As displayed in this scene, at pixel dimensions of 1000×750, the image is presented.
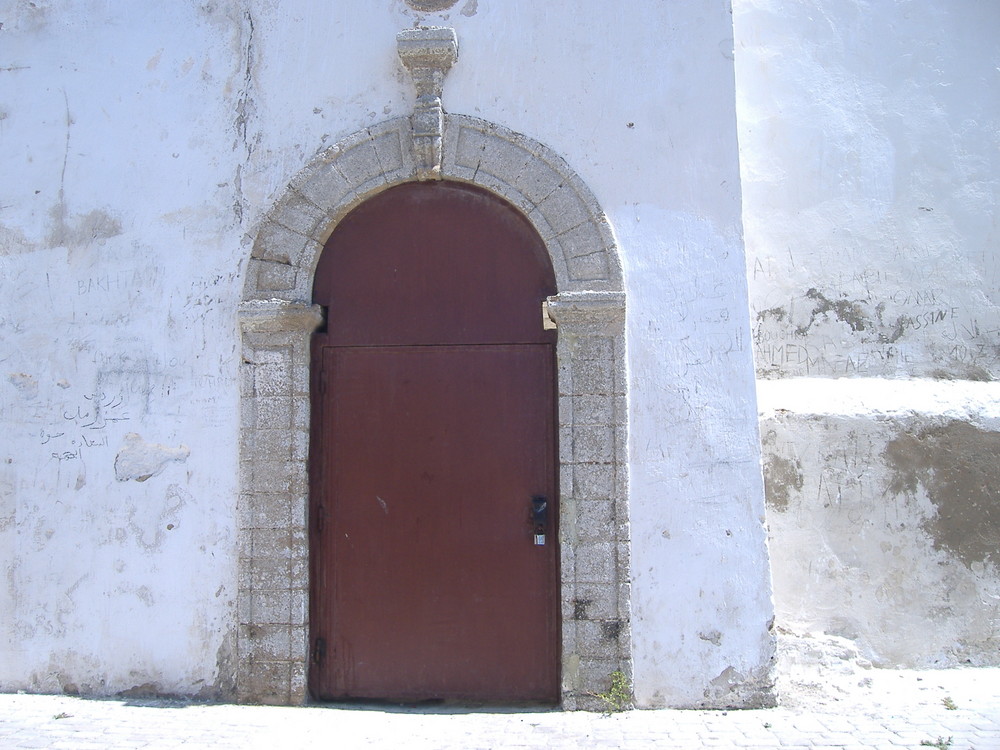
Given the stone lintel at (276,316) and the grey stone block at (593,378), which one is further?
the stone lintel at (276,316)

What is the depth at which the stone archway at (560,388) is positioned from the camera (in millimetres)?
4453

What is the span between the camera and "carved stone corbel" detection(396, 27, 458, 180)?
189 inches

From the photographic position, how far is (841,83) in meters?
5.64

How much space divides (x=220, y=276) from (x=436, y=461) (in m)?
1.58

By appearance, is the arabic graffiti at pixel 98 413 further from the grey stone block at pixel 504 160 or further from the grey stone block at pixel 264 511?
the grey stone block at pixel 504 160

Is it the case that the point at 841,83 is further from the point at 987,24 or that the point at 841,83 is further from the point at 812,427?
Answer: the point at 812,427

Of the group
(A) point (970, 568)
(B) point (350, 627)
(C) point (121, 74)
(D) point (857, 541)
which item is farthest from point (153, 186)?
(A) point (970, 568)

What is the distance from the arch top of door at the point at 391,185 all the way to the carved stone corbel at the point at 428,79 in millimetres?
64

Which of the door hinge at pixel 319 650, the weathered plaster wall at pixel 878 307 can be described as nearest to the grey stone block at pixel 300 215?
the door hinge at pixel 319 650

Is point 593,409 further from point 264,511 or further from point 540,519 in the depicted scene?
point 264,511

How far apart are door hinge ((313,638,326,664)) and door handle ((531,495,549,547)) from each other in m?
1.26

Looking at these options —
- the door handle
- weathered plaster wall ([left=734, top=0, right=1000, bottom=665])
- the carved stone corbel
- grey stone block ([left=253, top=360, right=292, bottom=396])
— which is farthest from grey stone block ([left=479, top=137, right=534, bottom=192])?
the door handle

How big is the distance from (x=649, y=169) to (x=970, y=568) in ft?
9.47

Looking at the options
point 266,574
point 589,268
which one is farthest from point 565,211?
point 266,574
